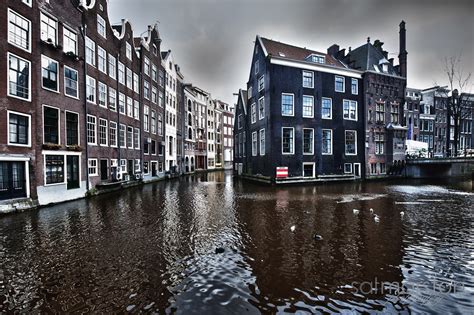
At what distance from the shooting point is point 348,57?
129 feet

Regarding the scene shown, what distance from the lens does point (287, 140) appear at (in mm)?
31578

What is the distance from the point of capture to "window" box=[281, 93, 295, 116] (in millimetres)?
31531

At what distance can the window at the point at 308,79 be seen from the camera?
3272 cm

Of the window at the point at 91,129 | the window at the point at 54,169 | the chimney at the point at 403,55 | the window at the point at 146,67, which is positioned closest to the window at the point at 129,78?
the window at the point at 146,67

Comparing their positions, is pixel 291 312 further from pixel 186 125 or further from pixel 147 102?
pixel 186 125

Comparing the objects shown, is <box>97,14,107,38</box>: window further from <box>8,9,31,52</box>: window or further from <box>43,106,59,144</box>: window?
<box>43,106,59,144</box>: window

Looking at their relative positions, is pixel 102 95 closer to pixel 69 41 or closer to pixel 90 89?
pixel 90 89

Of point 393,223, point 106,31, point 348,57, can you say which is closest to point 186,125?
point 106,31

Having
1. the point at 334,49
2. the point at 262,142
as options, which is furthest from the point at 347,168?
the point at 334,49

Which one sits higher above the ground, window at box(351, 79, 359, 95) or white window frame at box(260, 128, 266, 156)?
window at box(351, 79, 359, 95)

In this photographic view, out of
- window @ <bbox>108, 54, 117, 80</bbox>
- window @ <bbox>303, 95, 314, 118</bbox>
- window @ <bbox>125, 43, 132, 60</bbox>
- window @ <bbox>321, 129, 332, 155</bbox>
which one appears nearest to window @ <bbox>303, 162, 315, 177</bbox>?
window @ <bbox>321, 129, 332, 155</bbox>

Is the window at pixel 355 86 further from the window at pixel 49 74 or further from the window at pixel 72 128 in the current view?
the window at pixel 49 74

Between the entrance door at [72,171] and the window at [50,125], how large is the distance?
199 cm

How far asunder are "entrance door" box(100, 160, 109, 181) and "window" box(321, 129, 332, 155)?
27.2 m
